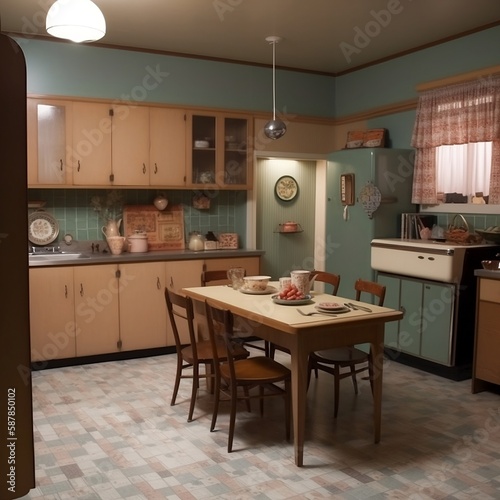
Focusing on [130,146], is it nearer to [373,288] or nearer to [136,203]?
[136,203]

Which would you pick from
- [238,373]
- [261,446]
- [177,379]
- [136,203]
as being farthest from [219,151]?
[261,446]

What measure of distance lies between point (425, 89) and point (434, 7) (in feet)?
3.41

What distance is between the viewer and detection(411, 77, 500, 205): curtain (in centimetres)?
424

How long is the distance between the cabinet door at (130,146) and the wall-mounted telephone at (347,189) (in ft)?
5.96

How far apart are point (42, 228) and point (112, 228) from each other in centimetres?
60

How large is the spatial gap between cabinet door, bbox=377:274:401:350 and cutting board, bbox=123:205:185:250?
1992 mm

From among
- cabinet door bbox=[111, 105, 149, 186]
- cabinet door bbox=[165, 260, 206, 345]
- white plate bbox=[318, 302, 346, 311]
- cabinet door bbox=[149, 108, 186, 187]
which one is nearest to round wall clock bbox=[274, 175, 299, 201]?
cabinet door bbox=[149, 108, 186, 187]

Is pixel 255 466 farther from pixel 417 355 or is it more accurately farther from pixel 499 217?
pixel 499 217

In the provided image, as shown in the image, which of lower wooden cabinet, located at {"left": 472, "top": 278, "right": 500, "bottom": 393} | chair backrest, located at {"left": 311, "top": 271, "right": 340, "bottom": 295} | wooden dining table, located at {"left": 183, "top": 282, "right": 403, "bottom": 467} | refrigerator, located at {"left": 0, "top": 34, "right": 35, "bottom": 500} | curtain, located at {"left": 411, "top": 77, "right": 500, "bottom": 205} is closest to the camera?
refrigerator, located at {"left": 0, "top": 34, "right": 35, "bottom": 500}

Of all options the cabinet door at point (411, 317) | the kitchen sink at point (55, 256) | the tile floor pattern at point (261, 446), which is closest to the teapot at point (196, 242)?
the kitchen sink at point (55, 256)

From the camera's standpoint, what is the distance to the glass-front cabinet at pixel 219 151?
17.0 ft

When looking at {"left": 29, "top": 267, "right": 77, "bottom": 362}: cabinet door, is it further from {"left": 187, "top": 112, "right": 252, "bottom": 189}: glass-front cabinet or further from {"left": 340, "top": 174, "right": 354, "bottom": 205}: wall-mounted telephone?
{"left": 340, "top": 174, "right": 354, "bottom": 205}: wall-mounted telephone

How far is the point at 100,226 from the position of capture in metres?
5.09

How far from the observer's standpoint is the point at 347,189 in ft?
16.9
